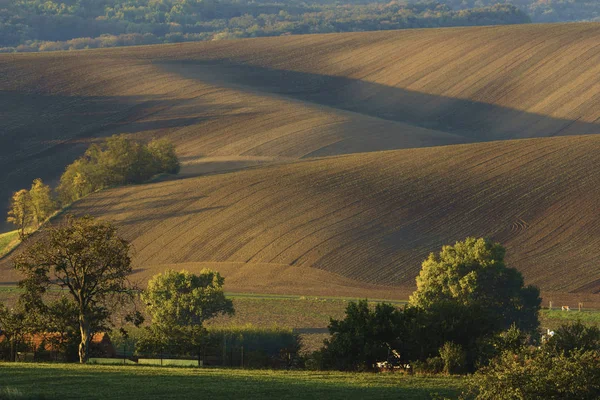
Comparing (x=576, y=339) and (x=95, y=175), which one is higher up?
(x=95, y=175)

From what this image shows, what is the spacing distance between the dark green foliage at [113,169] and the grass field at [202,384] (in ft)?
222

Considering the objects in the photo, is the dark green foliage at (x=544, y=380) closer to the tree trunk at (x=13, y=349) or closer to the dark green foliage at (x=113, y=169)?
the tree trunk at (x=13, y=349)

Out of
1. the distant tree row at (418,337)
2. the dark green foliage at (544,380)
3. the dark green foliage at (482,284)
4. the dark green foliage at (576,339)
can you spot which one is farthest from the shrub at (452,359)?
the dark green foliage at (482,284)

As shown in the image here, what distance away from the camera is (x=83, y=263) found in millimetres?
41562

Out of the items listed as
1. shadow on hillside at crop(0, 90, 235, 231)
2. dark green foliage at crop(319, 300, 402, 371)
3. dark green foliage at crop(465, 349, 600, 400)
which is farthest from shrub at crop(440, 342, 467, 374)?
shadow on hillside at crop(0, 90, 235, 231)

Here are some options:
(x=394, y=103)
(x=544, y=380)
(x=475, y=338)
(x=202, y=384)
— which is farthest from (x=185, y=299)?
(x=394, y=103)

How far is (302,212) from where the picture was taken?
9100 centimetres

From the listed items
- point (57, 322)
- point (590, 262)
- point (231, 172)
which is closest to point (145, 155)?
point (231, 172)

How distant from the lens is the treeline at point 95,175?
9856 centimetres

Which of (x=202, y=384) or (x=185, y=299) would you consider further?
(x=185, y=299)

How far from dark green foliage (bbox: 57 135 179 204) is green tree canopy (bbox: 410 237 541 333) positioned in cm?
4818

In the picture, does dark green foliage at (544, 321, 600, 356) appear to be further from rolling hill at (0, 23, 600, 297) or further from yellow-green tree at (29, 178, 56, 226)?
yellow-green tree at (29, 178, 56, 226)

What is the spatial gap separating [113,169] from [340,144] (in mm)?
27953

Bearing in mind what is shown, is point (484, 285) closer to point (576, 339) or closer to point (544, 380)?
point (576, 339)
